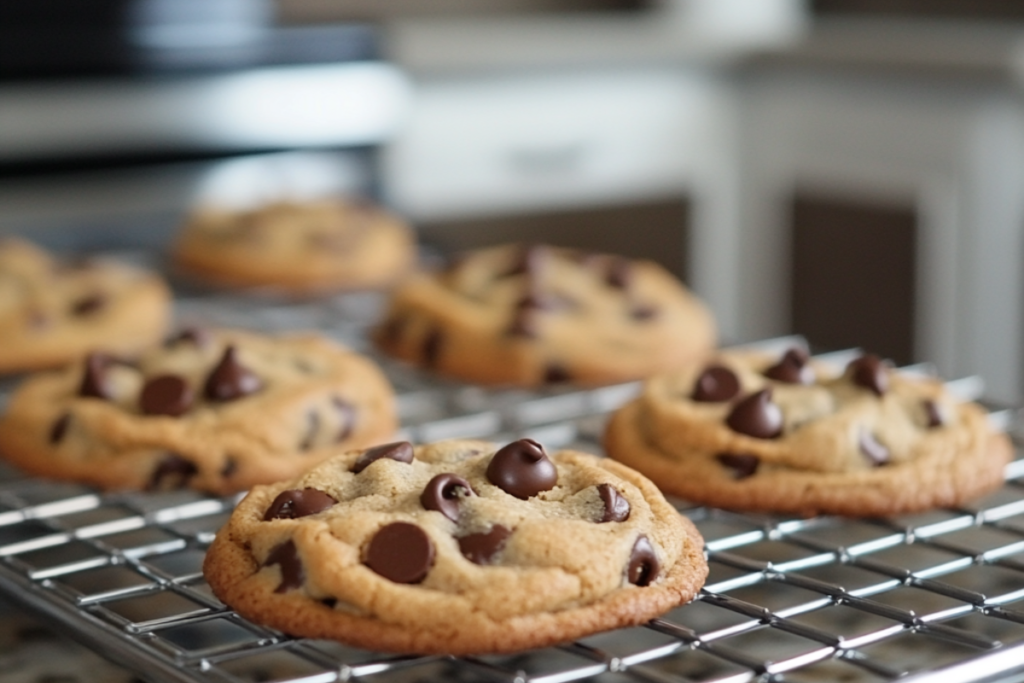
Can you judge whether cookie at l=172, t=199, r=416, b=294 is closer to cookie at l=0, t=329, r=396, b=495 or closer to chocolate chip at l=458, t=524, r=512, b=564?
cookie at l=0, t=329, r=396, b=495

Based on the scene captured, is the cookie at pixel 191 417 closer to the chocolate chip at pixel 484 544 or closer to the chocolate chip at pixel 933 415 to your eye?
the chocolate chip at pixel 484 544

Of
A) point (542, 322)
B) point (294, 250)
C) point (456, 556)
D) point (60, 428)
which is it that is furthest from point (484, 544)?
point (294, 250)

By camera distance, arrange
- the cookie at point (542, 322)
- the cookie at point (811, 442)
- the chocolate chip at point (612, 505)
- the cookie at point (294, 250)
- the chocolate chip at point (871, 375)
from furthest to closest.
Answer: the cookie at point (294, 250), the cookie at point (542, 322), the chocolate chip at point (871, 375), the cookie at point (811, 442), the chocolate chip at point (612, 505)

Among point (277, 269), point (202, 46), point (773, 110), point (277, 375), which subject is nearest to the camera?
point (277, 375)

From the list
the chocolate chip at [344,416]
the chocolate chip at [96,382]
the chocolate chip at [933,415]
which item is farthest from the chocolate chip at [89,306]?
the chocolate chip at [933,415]

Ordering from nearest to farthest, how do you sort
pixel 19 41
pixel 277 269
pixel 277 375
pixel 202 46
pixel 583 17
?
pixel 277 375 → pixel 277 269 → pixel 19 41 → pixel 202 46 → pixel 583 17

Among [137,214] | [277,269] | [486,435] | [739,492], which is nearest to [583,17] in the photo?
[137,214]

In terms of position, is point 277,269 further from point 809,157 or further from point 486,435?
point 809,157
